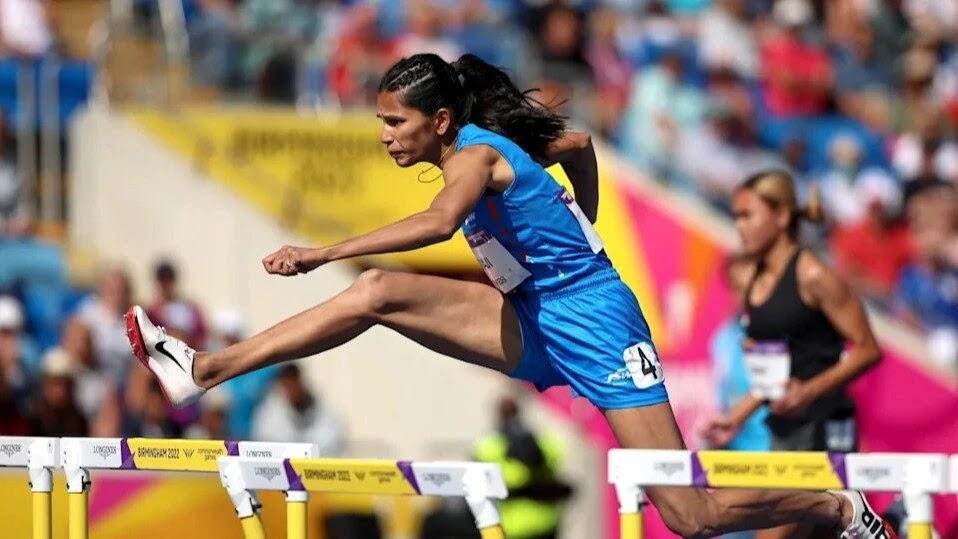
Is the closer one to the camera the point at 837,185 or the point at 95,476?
the point at 95,476

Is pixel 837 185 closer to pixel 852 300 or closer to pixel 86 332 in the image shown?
pixel 86 332

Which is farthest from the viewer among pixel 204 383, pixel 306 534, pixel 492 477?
pixel 204 383

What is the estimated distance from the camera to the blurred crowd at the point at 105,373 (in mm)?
12047

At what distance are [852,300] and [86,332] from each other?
614 cm

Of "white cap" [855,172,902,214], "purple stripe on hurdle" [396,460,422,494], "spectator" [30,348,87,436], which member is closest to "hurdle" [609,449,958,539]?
"purple stripe on hurdle" [396,460,422,494]

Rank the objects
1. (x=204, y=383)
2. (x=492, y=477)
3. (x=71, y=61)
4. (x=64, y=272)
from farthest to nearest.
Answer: (x=71, y=61) < (x=64, y=272) < (x=204, y=383) < (x=492, y=477)

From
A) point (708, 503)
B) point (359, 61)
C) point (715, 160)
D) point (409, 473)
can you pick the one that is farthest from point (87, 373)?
point (409, 473)

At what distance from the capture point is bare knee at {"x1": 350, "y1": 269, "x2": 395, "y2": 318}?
21.3 ft

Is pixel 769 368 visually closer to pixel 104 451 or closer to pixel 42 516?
pixel 104 451

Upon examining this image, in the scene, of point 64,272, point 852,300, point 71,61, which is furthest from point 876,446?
point 71,61

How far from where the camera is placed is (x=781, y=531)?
25.8 feet

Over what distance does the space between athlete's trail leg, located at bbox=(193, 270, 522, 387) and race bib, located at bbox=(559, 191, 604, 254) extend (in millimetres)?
381

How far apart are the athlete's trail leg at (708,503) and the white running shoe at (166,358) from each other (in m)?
1.47

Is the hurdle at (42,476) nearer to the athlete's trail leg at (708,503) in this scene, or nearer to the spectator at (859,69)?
the athlete's trail leg at (708,503)
